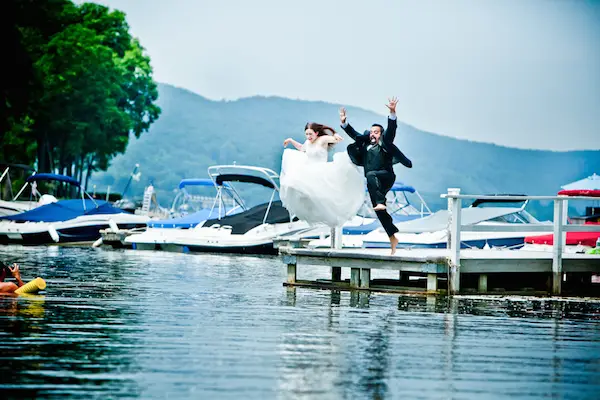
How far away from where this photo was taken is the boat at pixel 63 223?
41.5 meters

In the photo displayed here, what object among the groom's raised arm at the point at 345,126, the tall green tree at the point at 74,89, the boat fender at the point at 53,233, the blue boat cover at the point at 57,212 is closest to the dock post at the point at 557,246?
the groom's raised arm at the point at 345,126

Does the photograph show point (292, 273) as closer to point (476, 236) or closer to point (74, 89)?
point (476, 236)

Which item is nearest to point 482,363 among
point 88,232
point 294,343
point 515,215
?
point 294,343

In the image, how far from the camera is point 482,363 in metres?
8.91

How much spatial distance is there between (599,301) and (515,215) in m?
14.9

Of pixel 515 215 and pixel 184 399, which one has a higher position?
pixel 515 215

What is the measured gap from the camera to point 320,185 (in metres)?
17.8

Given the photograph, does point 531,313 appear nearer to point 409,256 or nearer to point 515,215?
point 409,256

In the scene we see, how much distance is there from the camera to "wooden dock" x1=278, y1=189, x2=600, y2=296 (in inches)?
642

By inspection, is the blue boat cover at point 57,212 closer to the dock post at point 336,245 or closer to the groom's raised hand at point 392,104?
the dock post at point 336,245

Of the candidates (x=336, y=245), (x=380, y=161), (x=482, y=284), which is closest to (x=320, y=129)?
(x=380, y=161)

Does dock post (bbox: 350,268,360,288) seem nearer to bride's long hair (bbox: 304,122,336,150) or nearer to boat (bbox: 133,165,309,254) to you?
bride's long hair (bbox: 304,122,336,150)

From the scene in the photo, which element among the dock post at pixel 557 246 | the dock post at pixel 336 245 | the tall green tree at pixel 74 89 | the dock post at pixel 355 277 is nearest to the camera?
the dock post at pixel 557 246

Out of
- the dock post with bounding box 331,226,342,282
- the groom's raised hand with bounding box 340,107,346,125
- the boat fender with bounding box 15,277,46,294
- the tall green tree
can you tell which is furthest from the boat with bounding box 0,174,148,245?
the boat fender with bounding box 15,277,46,294
